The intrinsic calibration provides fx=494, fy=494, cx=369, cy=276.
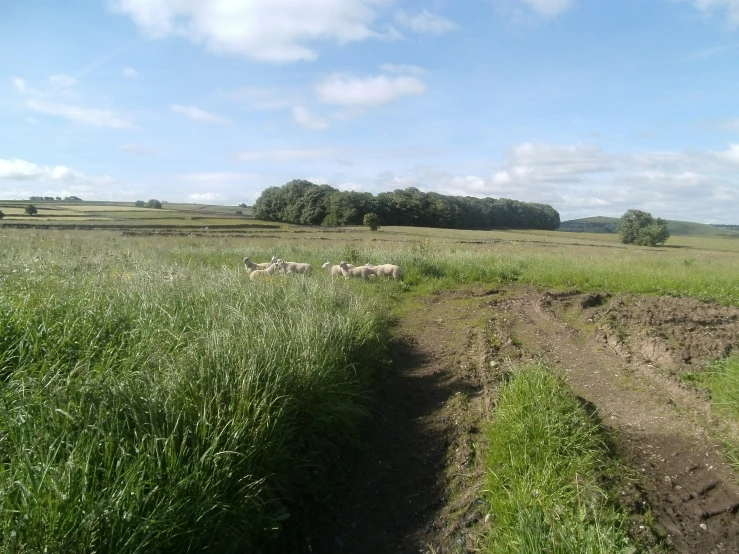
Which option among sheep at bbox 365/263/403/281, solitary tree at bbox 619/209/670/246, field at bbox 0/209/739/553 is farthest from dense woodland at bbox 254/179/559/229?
field at bbox 0/209/739/553

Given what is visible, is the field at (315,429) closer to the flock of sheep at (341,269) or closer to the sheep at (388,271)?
the flock of sheep at (341,269)

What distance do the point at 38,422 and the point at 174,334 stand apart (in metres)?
1.83

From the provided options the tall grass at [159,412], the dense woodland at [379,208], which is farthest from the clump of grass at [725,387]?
the dense woodland at [379,208]

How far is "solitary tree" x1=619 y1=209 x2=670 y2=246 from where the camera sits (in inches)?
1962

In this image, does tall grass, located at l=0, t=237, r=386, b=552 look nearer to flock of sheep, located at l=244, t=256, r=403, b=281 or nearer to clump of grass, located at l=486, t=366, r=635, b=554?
clump of grass, located at l=486, t=366, r=635, b=554

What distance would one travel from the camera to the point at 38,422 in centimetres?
320

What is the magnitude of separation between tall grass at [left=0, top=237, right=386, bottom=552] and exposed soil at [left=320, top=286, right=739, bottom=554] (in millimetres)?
568

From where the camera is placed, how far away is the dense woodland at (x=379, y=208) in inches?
2435

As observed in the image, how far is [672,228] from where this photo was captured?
62.3 metres

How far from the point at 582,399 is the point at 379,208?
195ft

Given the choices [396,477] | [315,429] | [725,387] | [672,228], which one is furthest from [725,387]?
[672,228]

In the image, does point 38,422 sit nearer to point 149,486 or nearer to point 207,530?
point 149,486

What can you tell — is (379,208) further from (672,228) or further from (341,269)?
(341,269)

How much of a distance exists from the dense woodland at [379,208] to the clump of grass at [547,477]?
181 ft
